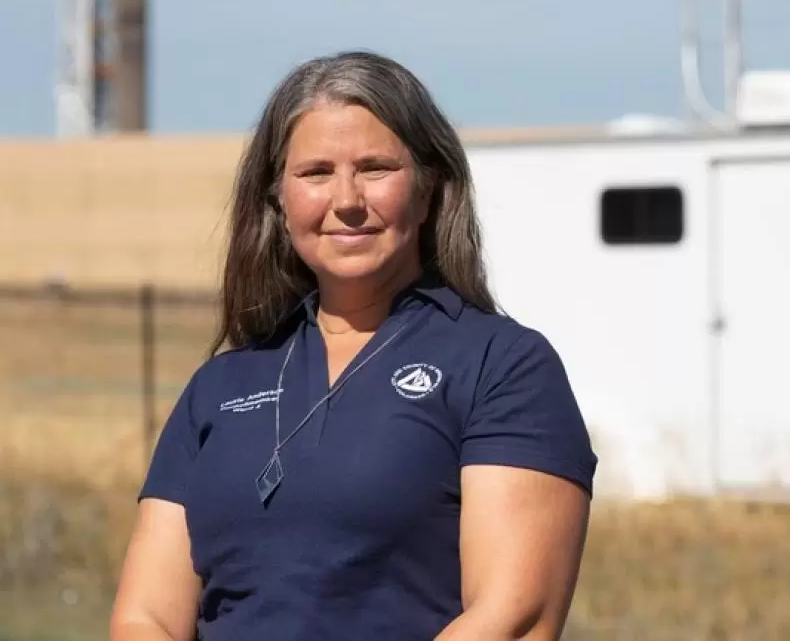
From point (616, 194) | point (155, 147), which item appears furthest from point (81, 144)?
point (616, 194)

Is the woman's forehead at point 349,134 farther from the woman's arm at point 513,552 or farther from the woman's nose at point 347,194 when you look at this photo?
the woman's arm at point 513,552

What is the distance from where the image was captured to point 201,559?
2740 millimetres

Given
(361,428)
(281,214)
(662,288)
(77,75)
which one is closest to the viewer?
(361,428)

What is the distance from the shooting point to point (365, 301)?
283 cm

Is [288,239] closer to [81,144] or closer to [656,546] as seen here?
[656,546]

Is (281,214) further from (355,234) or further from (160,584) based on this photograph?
(160,584)

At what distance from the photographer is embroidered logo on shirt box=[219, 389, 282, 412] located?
109 inches

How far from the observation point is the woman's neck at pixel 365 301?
282 cm

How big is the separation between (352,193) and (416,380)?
0.32m

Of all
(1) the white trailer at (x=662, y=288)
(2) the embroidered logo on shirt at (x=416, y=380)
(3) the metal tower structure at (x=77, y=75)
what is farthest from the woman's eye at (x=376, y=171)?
(3) the metal tower structure at (x=77, y=75)

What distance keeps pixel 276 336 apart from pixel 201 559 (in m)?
0.42

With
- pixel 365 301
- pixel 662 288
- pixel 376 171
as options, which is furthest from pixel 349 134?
pixel 662 288

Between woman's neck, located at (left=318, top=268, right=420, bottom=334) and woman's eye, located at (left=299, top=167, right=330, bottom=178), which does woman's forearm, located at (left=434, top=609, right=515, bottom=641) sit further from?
woman's eye, located at (left=299, top=167, right=330, bottom=178)

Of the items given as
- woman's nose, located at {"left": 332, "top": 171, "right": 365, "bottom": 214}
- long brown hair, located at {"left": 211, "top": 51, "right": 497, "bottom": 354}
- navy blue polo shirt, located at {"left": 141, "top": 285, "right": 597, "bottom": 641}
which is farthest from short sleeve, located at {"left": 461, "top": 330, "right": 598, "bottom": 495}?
woman's nose, located at {"left": 332, "top": 171, "right": 365, "bottom": 214}
